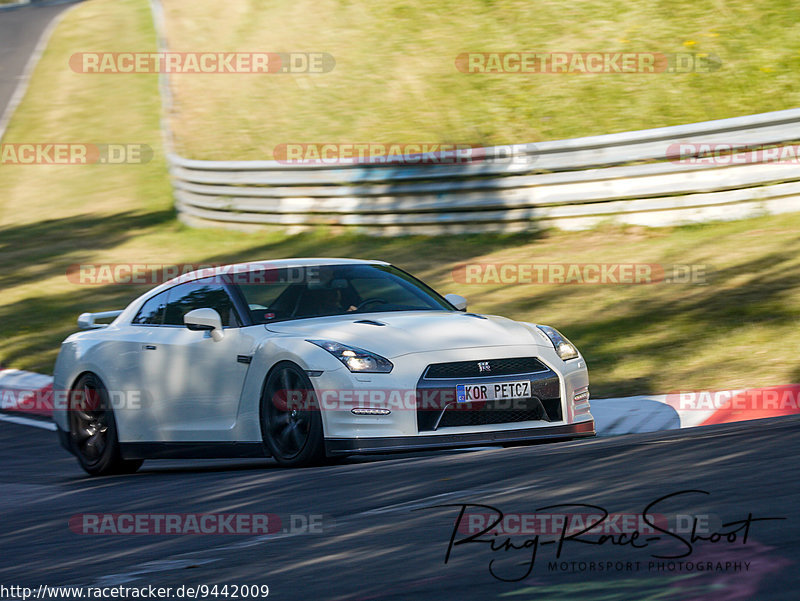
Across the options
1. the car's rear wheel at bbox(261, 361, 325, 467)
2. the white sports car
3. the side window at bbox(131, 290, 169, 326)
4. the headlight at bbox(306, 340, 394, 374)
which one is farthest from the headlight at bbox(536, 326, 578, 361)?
the side window at bbox(131, 290, 169, 326)

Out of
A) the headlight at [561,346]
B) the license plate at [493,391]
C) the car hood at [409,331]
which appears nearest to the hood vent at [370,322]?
the car hood at [409,331]

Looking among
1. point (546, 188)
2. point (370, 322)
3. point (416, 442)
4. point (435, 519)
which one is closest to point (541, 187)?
point (546, 188)

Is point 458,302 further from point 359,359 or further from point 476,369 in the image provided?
point 359,359

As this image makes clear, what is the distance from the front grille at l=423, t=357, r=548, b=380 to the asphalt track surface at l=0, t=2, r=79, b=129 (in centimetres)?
2841

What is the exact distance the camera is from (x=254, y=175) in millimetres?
19656

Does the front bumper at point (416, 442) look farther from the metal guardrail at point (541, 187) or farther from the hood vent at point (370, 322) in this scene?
the metal guardrail at point (541, 187)

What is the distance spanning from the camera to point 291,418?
7.83 meters

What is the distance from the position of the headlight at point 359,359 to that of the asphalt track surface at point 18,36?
28.1m

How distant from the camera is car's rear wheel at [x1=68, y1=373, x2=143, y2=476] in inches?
365

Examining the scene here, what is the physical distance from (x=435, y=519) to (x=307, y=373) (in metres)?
2.24

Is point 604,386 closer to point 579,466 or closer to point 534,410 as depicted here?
point 534,410

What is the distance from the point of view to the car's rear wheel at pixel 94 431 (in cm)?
927

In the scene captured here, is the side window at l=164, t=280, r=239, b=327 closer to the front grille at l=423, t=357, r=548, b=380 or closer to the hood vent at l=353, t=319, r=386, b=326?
the hood vent at l=353, t=319, r=386, b=326

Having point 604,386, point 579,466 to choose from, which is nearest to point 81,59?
point 604,386
